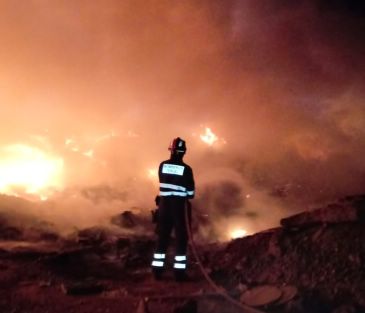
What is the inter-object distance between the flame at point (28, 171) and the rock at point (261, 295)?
8.77 m

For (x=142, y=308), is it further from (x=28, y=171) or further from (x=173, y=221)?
(x=28, y=171)

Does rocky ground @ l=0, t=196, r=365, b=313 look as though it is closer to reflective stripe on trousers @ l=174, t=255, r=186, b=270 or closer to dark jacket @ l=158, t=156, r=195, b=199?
reflective stripe on trousers @ l=174, t=255, r=186, b=270

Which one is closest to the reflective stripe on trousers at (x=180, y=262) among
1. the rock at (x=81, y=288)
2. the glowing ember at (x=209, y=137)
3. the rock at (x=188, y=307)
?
Result: the rock at (x=81, y=288)

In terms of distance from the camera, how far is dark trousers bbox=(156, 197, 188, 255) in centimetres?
588

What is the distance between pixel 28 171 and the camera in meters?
13.7

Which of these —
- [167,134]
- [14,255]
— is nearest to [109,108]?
[167,134]

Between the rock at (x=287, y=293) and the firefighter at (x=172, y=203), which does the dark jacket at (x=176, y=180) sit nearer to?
the firefighter at (x=172, y=203)

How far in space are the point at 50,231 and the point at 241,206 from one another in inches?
228

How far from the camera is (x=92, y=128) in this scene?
56.5 feet

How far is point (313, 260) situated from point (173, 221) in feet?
6.71

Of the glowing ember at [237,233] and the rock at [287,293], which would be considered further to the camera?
the glowing ember at [237,233]

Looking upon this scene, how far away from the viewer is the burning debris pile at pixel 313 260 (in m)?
4.60

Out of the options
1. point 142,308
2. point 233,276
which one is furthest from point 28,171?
point 142,308

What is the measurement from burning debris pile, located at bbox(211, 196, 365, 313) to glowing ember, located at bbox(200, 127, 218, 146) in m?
11.0
